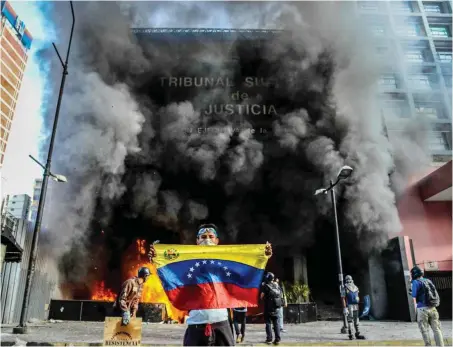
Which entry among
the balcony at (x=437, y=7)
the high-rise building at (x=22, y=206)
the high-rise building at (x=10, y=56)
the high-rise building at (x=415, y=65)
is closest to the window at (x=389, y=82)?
the high-rise building at (x=415, y=65)

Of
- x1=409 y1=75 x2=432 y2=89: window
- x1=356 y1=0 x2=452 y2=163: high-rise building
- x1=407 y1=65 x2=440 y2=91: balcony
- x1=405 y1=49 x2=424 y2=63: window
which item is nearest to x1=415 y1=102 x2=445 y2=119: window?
x1=356 y1=0 x2=452 y2=163: high-rise building

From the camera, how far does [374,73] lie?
68.3 feet

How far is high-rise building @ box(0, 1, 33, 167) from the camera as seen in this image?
35.9 m

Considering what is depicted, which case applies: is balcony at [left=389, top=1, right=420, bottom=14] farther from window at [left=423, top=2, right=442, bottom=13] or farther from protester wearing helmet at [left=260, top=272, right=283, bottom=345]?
protester wearing helmet at [left=260, top=272, right=283, bottom=345]

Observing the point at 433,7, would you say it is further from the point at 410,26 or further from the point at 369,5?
the point at 369,5

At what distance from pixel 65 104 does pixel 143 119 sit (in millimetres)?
3962

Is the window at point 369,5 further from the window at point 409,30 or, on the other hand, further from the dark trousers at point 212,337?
the dark trousers at point 212,337

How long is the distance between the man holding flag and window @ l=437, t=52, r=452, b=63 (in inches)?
1361

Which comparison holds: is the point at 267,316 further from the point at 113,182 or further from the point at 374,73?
the point at 374,73

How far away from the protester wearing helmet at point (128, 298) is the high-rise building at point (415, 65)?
2031 cm

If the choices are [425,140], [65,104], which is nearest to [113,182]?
[65,104]

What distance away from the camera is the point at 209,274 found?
4.12 m

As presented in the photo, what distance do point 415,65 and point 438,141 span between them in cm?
715

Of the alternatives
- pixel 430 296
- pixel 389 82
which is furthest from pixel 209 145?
pixel 389 82
